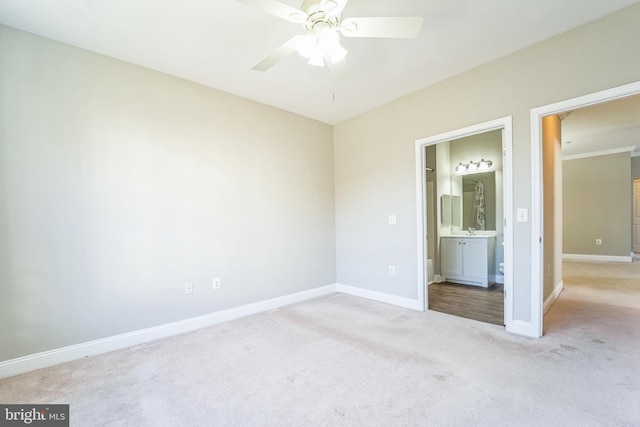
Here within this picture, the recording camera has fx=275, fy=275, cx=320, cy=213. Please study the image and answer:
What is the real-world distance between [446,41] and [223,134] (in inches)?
95.3

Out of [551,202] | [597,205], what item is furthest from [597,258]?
[551,202]

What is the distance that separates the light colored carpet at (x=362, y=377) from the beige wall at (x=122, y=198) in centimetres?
41

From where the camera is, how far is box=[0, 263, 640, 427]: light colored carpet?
1.57 m

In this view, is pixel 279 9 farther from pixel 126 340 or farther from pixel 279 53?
pixel 126 340

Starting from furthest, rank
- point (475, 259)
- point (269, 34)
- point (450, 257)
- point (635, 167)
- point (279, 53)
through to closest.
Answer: point (635, 167) < point (450, 257) < point (475, 259) < point (269, 34) < point (279, 53)

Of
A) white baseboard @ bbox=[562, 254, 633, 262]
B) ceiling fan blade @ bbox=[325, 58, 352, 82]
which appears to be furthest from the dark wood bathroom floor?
white baseboard @ bbox=[562, 254, 633, 262]

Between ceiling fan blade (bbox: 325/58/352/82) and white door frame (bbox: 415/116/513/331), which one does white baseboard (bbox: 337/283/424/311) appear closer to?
white door frame (bbox: 415/116/513/331)

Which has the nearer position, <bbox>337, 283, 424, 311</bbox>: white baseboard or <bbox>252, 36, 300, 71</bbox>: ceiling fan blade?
<bbox>252, 36, 300, 71</bbox>: ceiling fan blade

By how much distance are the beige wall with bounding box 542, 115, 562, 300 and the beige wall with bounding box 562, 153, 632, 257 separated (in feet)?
13.6

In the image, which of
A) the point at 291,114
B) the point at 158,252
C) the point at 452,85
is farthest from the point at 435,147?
the point at 158,252

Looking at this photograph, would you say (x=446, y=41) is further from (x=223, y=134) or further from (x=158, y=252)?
(x=158, y=252)

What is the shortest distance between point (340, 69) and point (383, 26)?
424mm

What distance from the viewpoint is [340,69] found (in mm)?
1979

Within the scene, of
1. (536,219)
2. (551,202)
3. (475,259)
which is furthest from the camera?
(475,259)
